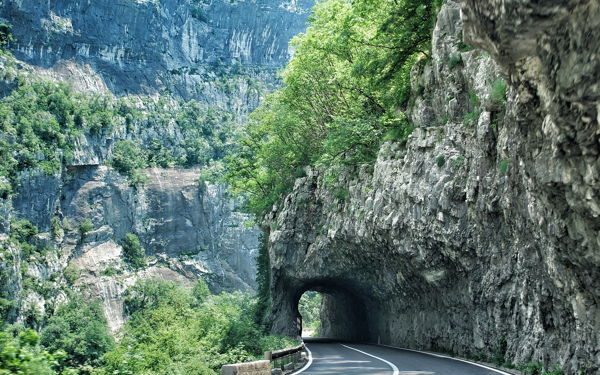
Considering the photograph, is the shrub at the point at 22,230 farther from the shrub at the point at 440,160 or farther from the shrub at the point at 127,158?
the shrub at the point at 440,160

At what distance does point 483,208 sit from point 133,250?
92.5m

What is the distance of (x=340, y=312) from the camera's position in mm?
55062

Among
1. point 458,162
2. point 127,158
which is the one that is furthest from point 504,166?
point 127,158

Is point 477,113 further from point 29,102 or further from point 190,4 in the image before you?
point 190,4

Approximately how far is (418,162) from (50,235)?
269 ft

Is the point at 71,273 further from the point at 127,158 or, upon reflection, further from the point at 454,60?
the point at 454,60

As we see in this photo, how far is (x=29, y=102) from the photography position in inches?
3954

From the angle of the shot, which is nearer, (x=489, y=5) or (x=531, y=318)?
(x=489, y=5)

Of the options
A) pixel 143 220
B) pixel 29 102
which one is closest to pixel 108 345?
pixel 143 220

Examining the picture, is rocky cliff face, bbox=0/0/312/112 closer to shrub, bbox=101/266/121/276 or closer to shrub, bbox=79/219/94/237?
shrub, bbox=79/219/94/237

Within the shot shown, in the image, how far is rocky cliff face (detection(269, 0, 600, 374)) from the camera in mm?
8805

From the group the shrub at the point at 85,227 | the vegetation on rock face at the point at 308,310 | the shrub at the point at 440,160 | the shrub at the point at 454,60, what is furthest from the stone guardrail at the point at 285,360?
the vegetation on rock face at the point at 308,310

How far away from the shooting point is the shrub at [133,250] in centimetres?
10325

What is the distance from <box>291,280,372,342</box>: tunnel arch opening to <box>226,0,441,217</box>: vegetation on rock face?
694 centimetres
